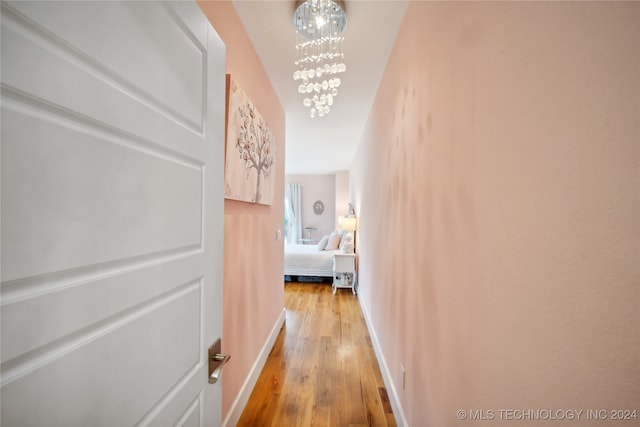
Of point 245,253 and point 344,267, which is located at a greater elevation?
point 245,253

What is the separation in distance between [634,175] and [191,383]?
115 centimetres

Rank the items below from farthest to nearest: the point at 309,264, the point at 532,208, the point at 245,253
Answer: the point at 309,264
the point at 245,253
the point at 532,208

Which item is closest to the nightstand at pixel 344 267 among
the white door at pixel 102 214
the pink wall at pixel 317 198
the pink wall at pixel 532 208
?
the pink wall at pixel 532 208

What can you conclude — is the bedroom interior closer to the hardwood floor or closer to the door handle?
the hardwood floor

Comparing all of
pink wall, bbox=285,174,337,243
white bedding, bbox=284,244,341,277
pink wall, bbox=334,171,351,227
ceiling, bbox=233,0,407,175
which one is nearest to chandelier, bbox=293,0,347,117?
ceiling, bbox=233,0,407,175

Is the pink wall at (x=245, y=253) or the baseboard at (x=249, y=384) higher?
the pink wall at (x=245, y=253)

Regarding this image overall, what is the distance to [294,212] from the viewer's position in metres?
8.07

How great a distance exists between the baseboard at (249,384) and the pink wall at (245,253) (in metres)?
0.04

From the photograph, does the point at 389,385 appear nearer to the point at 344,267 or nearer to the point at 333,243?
the point at 344,267

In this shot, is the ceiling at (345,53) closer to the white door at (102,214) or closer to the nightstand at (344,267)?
the white door at (102,214)

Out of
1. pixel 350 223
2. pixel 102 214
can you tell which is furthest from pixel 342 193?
pixel 102 214

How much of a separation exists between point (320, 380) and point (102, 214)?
2.12m

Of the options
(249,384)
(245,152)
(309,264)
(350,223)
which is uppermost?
(245,152)

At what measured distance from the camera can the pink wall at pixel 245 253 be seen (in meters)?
1.50
